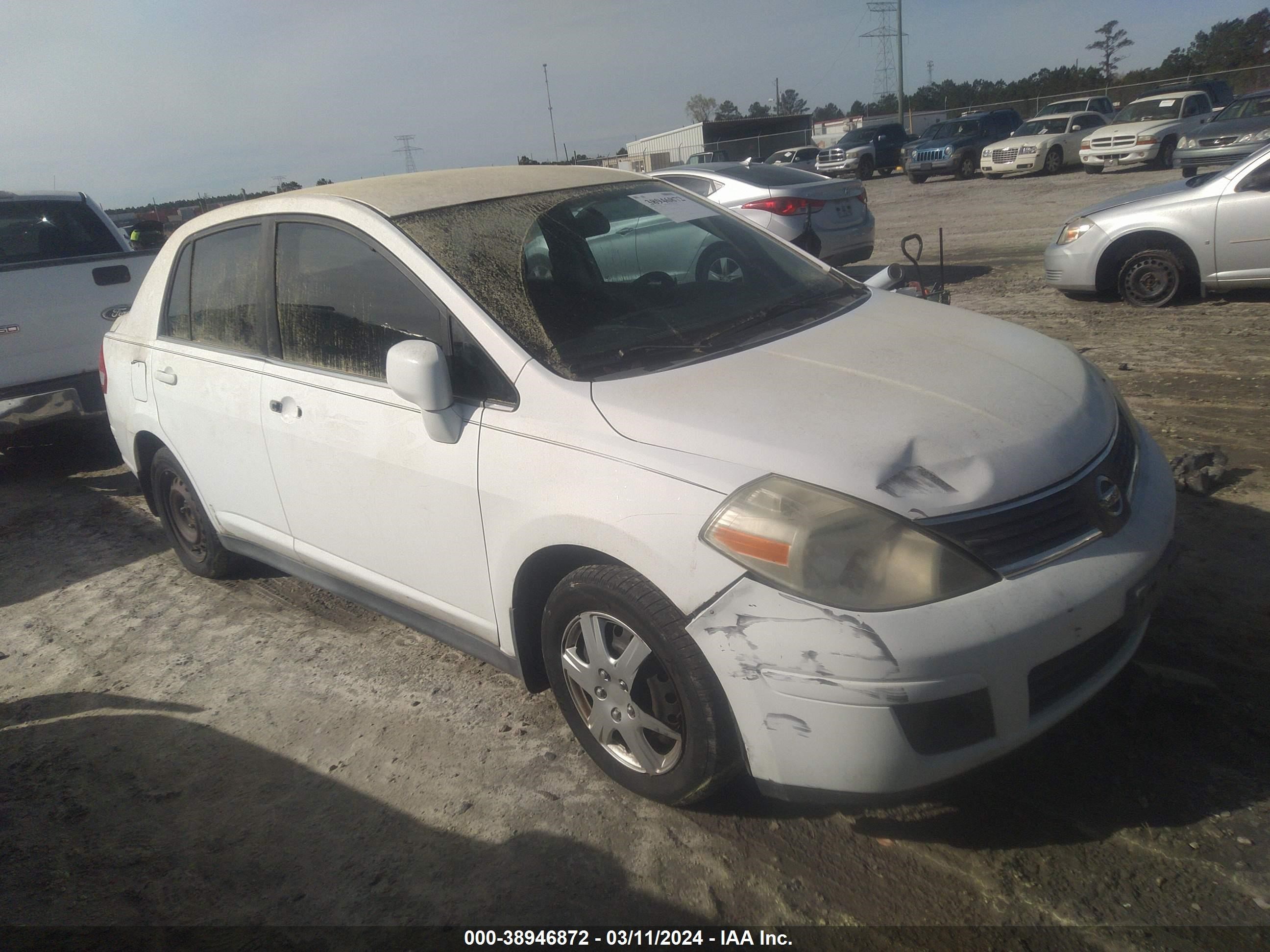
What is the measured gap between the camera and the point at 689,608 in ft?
7.33

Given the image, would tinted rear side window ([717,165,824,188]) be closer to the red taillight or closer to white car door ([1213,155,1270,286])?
the red taillight

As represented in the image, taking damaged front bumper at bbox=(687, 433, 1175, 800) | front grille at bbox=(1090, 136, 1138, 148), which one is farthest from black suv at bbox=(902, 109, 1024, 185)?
damaged front bumper at bbox=(687, 433, 1175, 800)

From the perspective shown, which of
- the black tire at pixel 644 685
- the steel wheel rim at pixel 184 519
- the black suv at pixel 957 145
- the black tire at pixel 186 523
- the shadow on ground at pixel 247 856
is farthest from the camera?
the black suv at pixel 957 145

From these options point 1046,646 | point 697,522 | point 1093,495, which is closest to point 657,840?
point 697,522

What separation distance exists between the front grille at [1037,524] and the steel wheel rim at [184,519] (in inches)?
142

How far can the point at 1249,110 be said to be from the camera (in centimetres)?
1608

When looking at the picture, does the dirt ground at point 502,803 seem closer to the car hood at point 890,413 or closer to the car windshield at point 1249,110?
the car hood at point 890,413

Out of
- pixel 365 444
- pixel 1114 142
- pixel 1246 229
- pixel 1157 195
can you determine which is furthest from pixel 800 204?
pixel 1114 142

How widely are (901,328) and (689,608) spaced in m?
1.41

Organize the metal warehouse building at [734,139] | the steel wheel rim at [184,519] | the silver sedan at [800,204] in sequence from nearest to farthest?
the steel wheel rim at [184,519]
the silver sedan at [800,204]
the metal warehouse building at [734,139]

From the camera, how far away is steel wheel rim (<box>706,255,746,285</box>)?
3396 millimetres

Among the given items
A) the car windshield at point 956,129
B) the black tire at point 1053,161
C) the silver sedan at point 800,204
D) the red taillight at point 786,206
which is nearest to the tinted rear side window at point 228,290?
the silver sedan at point 800,204

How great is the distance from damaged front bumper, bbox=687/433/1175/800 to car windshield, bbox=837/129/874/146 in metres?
33.2

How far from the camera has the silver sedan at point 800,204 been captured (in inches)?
384
